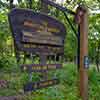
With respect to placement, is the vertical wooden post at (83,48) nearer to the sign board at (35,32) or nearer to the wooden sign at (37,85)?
the sign board at (35,32)

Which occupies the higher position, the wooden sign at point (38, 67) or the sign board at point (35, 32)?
the sign board at point (35, 32)

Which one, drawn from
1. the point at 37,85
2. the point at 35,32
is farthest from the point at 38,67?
the point at 35,32

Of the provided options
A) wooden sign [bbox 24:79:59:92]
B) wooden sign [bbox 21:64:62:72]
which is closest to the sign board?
wooden sign [bbox 21:64:62:72]

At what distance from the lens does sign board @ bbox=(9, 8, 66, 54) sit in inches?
165

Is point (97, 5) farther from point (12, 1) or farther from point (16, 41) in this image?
point (16, 41)

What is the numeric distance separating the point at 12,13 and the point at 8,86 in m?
4.85

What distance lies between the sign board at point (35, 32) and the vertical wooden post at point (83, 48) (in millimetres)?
534

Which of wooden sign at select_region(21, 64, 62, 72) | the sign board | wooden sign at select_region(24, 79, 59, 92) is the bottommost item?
wooden sign at select_region(24, 79, 59, 92)

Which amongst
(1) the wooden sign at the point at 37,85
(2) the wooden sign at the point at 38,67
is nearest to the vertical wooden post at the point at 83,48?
(2) the wooden sign at the point at 38,67

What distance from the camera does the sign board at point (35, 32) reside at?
4.18 m

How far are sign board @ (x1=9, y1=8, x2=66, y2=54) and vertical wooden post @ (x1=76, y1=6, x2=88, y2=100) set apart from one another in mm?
534

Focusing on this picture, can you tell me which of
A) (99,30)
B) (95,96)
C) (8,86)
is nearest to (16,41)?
(95,96)

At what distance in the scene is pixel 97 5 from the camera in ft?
51.0

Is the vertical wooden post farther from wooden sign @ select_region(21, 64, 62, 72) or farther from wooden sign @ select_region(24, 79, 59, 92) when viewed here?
wooden sign @ select_region(24, 79, 59, 92)
